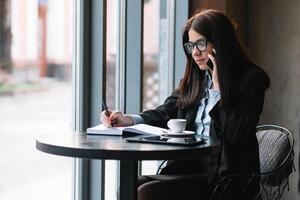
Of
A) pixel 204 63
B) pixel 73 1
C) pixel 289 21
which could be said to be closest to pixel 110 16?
pixel 73 1

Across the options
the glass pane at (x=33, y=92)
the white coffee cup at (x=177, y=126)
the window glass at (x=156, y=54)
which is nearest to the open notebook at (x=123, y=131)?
the white coffee cup at (x=177, y=126)

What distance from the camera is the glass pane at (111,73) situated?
114 inches

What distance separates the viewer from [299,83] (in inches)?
156

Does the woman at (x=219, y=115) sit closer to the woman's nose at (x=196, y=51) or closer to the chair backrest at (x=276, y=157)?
the woman's nose at (x=196, y=51)

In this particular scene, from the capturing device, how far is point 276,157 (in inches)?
95.8

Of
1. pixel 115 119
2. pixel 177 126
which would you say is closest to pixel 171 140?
pixel 177 126

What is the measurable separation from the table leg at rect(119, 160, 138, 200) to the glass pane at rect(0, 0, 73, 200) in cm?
59

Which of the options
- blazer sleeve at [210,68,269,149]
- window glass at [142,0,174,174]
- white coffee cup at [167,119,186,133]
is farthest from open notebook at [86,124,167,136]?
window glass at [142,0,174,174]

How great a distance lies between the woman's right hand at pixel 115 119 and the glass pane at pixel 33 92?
10.9 inches

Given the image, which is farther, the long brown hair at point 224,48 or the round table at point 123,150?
the long brown hair at point 224,48

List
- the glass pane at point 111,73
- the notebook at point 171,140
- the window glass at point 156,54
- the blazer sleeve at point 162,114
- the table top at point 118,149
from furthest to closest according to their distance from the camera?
1. the window glass at point 156,54
2. the glass pane at point 111,73
3. the blazer sleeve at point 162,114
4. the notebook at point 171,140
5. the table top at point 118,149

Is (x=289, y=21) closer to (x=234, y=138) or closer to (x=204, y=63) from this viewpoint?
(x=204, y=63)

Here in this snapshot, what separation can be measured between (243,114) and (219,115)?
102 mm

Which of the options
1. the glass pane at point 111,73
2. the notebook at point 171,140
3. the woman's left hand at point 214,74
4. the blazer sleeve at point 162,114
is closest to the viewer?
the notebook at point 171,140
